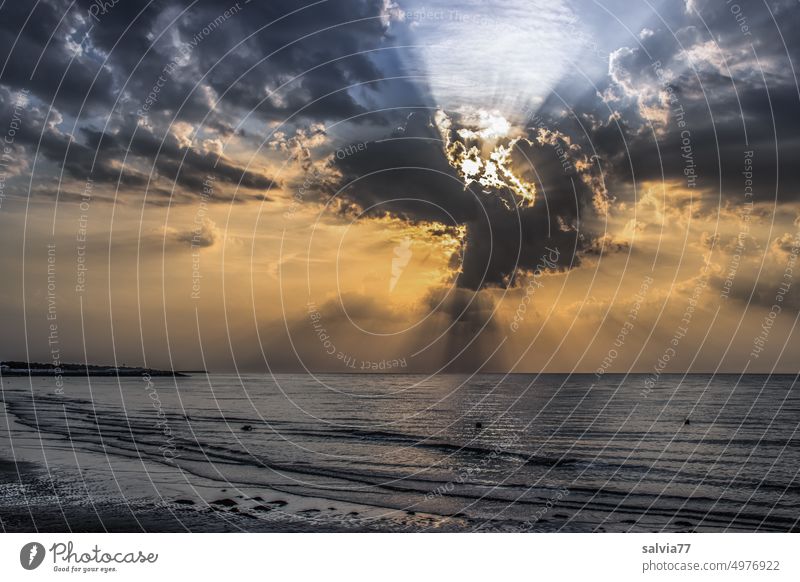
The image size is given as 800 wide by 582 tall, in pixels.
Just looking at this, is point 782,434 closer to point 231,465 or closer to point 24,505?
point 231,465

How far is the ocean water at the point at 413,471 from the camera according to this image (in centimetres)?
2592

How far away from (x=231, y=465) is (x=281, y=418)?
37765 millimetres

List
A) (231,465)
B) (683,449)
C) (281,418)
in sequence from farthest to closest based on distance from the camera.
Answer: (281,418)
(683,449)
(231,465)

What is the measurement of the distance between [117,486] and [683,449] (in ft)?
131

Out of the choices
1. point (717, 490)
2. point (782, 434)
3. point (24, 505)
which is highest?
point (24, 505)

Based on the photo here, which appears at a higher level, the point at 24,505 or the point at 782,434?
the point at 24,505

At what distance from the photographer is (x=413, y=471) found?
37.6 m

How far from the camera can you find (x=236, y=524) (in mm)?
23516

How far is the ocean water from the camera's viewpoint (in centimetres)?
2592

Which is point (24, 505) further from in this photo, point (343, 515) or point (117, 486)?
point (343, 515)
